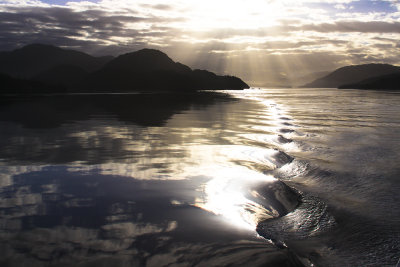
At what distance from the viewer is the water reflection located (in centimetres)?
568

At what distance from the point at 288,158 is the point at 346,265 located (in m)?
8.36

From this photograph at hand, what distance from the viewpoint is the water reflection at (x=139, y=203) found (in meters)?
5.68

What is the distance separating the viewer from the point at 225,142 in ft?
56.7

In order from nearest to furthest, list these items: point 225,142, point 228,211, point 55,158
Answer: point 228,211 → point 55,158 → point 225,142

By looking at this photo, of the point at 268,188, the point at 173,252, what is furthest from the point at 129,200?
the point at 268,188

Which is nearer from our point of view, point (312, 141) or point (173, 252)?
point (173, 252)

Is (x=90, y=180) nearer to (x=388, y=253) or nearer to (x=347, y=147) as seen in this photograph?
(x=388, y=253)

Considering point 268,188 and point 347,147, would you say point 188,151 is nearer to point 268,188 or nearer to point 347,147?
point 268,188

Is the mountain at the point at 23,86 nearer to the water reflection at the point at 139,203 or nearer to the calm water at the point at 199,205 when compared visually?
the water reflection at the point at 139,203

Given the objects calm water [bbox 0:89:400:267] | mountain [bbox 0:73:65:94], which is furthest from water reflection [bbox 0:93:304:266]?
mountain [bbox 0:73:65:94]

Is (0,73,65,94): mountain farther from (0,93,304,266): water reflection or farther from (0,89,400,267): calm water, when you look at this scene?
(0,89,400,267): calm water

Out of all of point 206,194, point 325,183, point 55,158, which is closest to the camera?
point 206,194

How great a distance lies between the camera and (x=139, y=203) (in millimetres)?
8164

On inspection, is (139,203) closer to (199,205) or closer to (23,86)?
(199,205)
